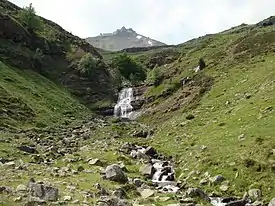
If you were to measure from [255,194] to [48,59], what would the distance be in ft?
349

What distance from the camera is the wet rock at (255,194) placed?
28125 millimetres

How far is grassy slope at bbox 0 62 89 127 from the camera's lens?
6669cm

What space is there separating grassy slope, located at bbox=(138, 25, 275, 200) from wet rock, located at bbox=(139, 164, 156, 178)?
2248 mm

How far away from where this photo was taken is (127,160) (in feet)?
137

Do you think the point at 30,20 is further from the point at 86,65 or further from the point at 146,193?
the point at 146,193

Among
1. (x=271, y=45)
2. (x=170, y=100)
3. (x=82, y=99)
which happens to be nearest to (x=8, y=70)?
(x=82, y=99)

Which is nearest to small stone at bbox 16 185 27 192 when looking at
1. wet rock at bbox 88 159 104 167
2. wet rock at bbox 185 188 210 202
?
wet rock at bbox 185 188 210 202

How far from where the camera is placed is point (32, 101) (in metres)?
77.7

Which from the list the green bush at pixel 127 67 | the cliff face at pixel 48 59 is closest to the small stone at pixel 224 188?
the cliff face at pixel 48 59

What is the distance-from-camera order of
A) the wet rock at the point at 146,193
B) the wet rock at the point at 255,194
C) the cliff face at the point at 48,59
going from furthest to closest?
the cliff face at the point at 48,59, the wet rock at the point at 255,194, the wet rock at the point at 146,193

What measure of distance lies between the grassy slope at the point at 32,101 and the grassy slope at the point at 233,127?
16.3 m

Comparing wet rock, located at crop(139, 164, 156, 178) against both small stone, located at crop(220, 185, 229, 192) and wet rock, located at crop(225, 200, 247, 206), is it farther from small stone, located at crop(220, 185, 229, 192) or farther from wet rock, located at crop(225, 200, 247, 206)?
wet rock, located at crop(225, 200, 247, 206)

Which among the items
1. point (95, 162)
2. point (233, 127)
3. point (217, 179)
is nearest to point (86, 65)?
point (233, 127)

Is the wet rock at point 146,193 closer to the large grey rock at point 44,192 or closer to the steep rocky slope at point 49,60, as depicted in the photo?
the large grey rock at point 44,192
